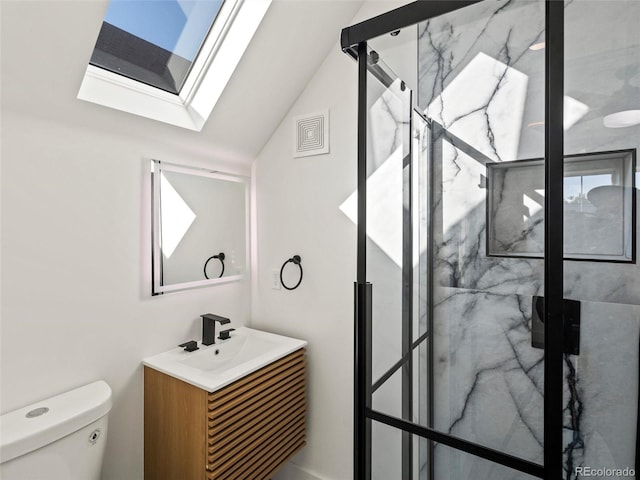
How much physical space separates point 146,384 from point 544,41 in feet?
6.25

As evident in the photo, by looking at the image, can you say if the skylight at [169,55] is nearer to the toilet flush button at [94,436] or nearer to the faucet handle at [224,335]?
the faucet handle at [224,335]

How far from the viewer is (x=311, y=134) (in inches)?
75.8

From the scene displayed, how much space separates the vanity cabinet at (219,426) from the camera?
4.56ft

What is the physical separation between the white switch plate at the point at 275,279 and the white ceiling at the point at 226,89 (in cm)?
70

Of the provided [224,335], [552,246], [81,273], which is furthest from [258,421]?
[552,246]

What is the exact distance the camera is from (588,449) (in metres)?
0.88

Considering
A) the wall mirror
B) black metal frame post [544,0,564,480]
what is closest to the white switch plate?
the wall mirror

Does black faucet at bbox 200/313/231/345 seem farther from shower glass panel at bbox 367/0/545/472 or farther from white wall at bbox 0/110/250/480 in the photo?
shower glass panel at bbox 367/0/545/472

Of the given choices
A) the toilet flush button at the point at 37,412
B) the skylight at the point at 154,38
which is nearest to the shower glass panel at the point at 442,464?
the toilet flush button at the point at 37,412

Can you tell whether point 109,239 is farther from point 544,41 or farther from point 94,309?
point 544,41

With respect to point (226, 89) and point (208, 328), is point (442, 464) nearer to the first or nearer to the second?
point (208, 328)

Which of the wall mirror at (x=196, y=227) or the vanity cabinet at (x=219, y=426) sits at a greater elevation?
the wall mirror at (x=196, y=227)

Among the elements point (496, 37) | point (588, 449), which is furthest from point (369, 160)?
point (588, 449)

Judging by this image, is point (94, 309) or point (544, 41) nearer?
point (544, 41)
